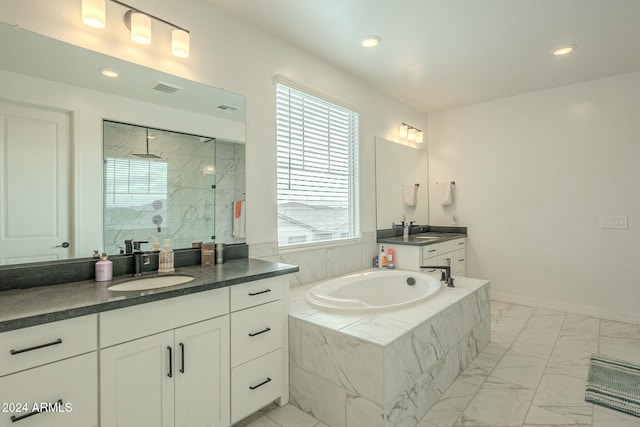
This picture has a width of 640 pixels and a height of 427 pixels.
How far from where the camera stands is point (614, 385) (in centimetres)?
217

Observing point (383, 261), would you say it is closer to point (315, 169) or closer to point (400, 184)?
point (400, 184)

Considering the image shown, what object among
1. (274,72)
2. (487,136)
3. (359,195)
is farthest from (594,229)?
(274,72)

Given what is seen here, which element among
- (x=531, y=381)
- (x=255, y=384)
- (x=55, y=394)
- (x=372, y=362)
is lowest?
(x=531, y=381)

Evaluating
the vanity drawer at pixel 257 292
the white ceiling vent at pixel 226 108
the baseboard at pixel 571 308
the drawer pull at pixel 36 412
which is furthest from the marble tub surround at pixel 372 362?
the baseboard at pixel 571 308

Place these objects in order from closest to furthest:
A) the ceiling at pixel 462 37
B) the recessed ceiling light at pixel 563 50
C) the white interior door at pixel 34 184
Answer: the white interior door at pixel 34 184
the ceiling at pixel 462 37
the recessed ceiling light at pixel 563 50

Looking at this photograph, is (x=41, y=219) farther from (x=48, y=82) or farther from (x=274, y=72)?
(x=274, y=72)

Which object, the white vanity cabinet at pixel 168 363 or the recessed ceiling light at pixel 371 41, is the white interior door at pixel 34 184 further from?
the recessed ceiling light at pixel 371 41

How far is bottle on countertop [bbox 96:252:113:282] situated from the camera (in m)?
1.64

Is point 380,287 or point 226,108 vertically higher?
point 226,108

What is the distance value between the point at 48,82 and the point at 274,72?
1.47 m

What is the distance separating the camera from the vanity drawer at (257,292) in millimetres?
1712

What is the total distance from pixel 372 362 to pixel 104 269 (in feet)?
4.66

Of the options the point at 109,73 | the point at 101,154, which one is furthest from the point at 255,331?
the point at 109,73

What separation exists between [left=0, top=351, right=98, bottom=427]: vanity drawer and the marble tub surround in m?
1.04
